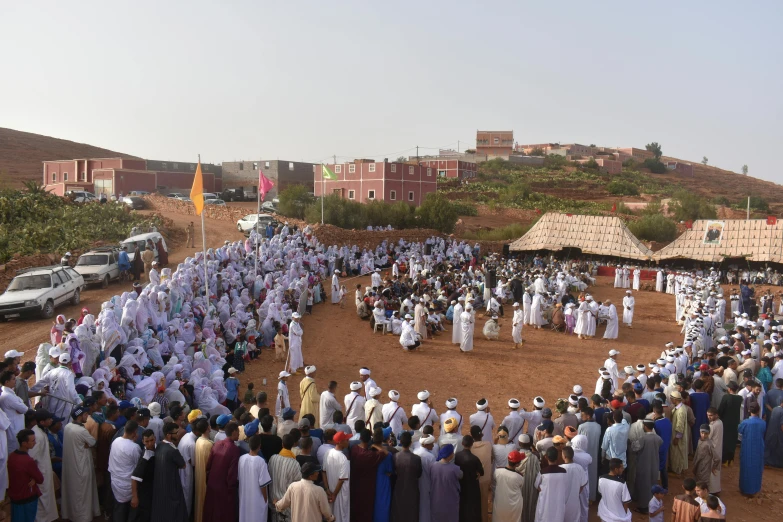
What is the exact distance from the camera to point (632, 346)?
51.2 ft

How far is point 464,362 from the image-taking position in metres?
13.5

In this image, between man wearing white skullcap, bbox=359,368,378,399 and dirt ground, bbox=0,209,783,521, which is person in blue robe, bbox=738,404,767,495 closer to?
dirt ground, bbox=0,209,783,521

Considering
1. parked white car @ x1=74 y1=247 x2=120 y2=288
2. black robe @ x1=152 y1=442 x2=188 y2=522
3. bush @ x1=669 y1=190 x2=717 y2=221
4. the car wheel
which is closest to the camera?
black robe @ x1=152 y1=442 x2=188 y2=522

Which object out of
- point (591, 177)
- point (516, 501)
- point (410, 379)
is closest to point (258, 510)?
point (516, 501)

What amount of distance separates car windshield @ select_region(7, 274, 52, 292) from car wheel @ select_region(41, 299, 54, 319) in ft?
1.59

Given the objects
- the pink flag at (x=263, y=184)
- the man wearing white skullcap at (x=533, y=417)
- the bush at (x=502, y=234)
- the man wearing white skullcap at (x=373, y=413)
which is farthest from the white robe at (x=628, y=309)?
the bush at (x=502, y=234)

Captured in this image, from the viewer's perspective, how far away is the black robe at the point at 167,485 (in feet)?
17.2


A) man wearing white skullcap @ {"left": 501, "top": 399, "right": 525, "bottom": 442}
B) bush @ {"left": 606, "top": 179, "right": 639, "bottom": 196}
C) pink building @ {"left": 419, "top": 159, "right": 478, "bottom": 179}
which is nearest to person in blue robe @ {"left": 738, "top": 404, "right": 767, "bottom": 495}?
man wearing white skullcap @ {"left": 501, "top": 399, "right": 525, "bottom": 442}

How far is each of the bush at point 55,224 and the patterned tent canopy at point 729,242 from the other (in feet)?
78.0

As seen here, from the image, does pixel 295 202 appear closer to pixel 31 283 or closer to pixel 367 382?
pixel 31 283

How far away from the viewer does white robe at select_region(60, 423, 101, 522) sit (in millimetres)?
5695

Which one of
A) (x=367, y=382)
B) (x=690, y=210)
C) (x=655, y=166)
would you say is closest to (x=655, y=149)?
(x=655, y=166)

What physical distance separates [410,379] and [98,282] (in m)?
9.68

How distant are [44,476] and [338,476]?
273 cm
